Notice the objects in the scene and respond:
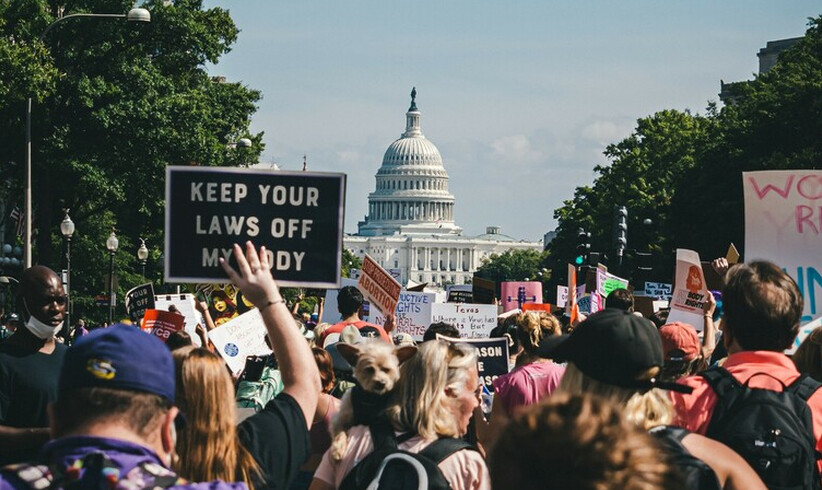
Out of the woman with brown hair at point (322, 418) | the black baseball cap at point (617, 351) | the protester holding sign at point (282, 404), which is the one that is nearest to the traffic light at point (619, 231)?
the woman with brown hair at point (322, 418)

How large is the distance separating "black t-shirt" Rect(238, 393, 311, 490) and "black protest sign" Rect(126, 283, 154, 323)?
1003cm

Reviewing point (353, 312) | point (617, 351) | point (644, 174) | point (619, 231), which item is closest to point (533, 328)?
point (353, 312)

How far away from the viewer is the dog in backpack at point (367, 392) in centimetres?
517

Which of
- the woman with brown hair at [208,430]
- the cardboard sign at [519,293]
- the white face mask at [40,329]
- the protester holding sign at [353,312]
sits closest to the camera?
the woman with brown hair at [208,430]

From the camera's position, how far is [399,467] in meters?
4.75

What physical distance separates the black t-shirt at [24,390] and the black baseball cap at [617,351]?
2425mm

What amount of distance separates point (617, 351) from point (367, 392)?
1316 millimetres

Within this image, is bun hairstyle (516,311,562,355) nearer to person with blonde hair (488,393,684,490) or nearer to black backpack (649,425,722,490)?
black backpack (649,425,722,490)

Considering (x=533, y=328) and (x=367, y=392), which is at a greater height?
(x=533, y=328)

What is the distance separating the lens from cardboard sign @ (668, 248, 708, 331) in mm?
11258

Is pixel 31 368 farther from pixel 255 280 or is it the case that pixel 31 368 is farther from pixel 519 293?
pixel 519 293

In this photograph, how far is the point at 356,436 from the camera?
16.8 ft

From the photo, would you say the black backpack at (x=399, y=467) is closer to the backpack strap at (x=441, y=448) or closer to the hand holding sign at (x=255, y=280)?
the backpack strap at (x=441, y=448)

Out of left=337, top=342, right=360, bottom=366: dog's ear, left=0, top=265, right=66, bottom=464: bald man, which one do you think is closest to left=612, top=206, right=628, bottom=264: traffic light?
left=337, top=342, right=360, bottom=366: dog's ear
